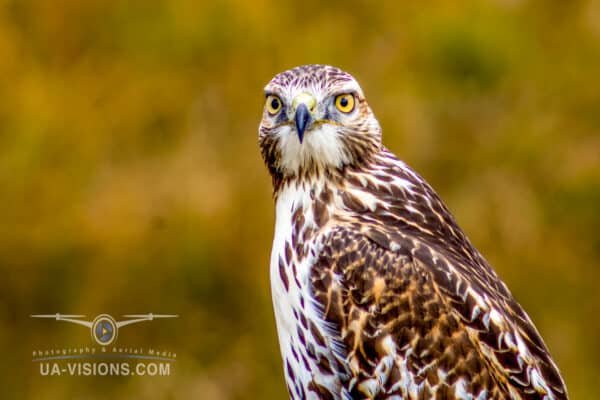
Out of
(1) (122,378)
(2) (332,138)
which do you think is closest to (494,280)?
(2) (332,138)

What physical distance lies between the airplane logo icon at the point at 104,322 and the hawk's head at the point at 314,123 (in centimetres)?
376

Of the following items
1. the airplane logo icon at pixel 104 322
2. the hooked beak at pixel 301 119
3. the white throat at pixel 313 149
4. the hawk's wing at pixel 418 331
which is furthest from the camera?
the airplane logo icon at pixel 104 322

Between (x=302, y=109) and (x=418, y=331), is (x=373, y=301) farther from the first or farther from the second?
(x=302, y=109)

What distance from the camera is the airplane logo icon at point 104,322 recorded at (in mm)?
8617

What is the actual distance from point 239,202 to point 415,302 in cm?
499

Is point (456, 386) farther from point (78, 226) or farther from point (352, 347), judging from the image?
point (78, 226)

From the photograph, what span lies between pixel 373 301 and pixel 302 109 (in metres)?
0.87

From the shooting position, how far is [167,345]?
30.5 feet

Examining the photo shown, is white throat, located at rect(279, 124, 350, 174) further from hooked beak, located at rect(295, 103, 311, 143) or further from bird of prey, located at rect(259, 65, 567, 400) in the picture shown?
hooked beak, located at rect(295, 103, 311, 143)

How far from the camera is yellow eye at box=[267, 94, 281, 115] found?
5098 mm

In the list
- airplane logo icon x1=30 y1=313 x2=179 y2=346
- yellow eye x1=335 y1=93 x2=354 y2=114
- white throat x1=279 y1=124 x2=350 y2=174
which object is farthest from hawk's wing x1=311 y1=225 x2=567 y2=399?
airplane logo icon x1=30 y1=313 x2=179 y2=346

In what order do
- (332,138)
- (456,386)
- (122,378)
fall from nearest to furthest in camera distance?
(456,386) < (332,138) < (122,378)

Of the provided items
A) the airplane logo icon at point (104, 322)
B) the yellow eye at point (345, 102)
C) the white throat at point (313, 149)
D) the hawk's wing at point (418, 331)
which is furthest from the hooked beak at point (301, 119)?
the airplane logo icon at point (104, 322)

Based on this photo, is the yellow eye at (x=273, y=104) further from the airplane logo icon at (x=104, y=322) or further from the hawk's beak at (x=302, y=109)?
the airplane logo icon at (x=104, y=322)
